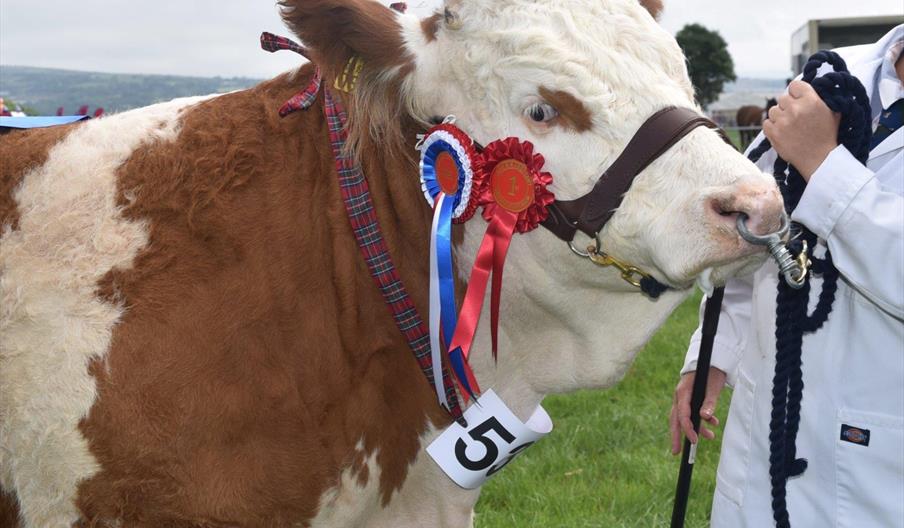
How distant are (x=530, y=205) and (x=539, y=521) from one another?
8.15ft

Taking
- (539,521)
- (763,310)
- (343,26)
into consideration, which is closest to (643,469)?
(539,521)

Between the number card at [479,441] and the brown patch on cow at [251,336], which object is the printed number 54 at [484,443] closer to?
the number card at [479,441]

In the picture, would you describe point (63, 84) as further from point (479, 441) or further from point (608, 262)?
point (608, 262)

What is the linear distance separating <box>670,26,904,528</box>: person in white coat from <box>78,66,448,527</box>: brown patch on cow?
880mm

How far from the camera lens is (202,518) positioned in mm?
2104

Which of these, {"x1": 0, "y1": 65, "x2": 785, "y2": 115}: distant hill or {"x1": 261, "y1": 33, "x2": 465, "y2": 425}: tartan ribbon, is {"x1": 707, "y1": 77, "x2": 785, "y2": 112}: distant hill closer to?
{"x1": 0, "y1": 65, "x2": 785, "y2": 115}: distant hill

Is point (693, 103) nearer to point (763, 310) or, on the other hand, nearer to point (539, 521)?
point (763, 310)

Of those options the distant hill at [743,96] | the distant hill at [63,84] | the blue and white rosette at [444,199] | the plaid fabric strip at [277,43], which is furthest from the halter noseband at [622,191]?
the distant hill at [743,96]

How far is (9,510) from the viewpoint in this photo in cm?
215

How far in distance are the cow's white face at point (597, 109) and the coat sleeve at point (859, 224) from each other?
A: 0.20m

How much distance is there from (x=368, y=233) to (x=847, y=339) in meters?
1.19

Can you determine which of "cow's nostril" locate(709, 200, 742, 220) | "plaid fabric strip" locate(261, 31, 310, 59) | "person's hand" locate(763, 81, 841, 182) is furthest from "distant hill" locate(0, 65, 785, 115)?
"cow's nostril" locate(709, 200, 742, 220)

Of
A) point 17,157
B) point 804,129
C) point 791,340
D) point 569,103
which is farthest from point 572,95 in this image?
point 17,157

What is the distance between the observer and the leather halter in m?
1.99
